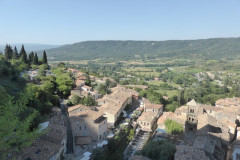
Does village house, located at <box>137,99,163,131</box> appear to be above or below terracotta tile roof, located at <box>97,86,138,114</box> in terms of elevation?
below

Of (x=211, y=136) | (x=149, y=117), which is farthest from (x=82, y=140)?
(x=211, y=136)

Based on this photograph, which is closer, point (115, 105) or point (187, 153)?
point (187, 153)

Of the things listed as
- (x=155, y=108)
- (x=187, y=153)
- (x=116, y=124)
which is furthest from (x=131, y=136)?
(x=187, y=153)

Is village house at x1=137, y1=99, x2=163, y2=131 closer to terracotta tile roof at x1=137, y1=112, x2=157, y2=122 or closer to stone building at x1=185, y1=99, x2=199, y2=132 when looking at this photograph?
terracotta tile roof at x1=137, y1=112, x2=157, y2=122

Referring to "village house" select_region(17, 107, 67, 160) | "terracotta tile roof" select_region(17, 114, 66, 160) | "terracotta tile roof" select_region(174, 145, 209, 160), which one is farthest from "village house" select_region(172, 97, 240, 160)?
"terracotta tile roof" select_region(17, 114, 66, 160)

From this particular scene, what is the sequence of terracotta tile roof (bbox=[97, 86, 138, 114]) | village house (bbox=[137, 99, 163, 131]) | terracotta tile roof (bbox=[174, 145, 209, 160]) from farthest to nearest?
terracotta tile roof (bbox=[97, 86, 138, 114]), village house (bbox=[137, 99, 163, 131]), terracotta tile roof (bbox=[174, 145, 209, 160])

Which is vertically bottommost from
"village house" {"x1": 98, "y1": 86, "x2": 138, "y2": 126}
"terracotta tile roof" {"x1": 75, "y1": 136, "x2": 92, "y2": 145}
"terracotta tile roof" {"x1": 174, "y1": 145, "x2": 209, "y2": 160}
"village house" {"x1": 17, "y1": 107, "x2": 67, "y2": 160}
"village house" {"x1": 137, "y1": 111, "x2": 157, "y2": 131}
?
"village house" {"x1": 137, "y1": 111, "x2": 157, "y2": 131}

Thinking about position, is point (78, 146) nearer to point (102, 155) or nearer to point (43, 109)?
point (102, 155)

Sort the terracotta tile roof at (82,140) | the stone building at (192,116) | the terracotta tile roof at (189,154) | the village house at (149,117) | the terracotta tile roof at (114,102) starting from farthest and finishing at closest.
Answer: the terracotta tile roof at (114,102)
the village house at (149,117)
the stone building at (192,116)
the terracotta tile roof at (82,140)
the terracotta tile roof at (189,154)

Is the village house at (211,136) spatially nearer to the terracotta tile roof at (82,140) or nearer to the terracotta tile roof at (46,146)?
the terracotta tile roof at (46,146)

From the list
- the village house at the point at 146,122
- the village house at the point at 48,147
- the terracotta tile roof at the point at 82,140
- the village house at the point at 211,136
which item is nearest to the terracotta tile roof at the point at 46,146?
the village house at the point at 48,147

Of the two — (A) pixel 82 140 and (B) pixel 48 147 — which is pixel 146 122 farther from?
(B) pixel 48 147
